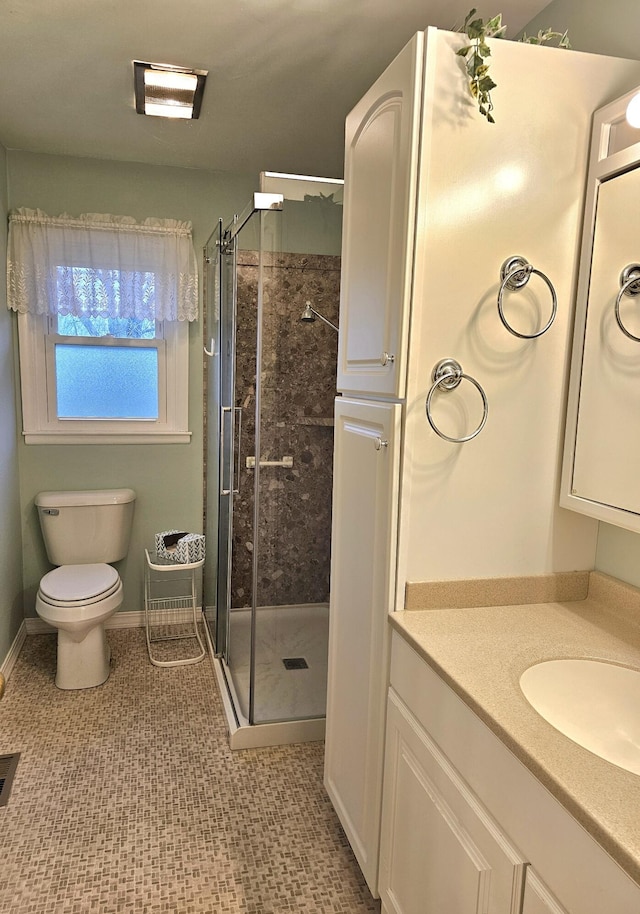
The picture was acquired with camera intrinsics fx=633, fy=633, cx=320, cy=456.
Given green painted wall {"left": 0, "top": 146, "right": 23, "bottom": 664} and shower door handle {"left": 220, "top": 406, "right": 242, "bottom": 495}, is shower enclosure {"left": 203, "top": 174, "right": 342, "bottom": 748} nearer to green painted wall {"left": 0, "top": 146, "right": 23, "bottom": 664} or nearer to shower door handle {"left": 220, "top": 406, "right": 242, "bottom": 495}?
shower door handle {"left": 220, "top": 406, "right": 242, "bottom": 495}

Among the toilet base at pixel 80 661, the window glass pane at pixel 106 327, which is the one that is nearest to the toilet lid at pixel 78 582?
the toilet base at pixel 80 661

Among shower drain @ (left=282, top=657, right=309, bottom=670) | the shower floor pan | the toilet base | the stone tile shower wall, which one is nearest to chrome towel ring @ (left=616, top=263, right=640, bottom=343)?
the stone tile shower wall

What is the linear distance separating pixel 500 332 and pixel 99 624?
225 cm

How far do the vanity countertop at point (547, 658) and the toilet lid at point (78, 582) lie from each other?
70.3 inches

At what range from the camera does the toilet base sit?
2869 mm

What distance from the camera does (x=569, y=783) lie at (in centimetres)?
92

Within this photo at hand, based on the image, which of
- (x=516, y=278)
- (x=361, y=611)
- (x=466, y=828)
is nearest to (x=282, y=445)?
(x=361, y=611)

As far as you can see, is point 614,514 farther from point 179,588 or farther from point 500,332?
point 179,588

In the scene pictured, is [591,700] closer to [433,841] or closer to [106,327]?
[433,841]

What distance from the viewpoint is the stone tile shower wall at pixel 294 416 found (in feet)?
7.77

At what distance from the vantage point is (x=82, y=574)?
303 centimetres

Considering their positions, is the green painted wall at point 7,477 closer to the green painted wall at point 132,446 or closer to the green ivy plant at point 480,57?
the green painted wall at point 132,446

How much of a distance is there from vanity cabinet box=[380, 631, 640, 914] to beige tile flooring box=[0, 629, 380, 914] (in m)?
0.43

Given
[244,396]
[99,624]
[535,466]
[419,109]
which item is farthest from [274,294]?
[99,624]
